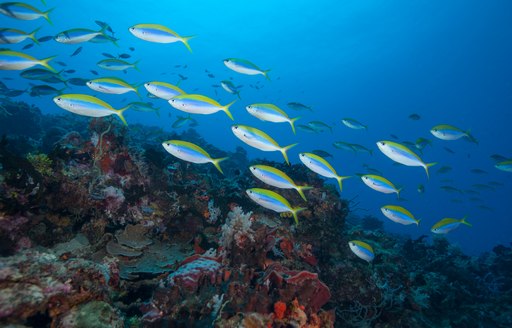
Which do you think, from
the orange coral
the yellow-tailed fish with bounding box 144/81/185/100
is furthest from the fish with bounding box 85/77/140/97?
the orange coral

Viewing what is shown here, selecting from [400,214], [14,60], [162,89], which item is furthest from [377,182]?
[14,60]

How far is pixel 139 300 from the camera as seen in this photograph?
3939mm

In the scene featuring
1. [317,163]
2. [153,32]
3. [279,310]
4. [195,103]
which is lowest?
[279,310]

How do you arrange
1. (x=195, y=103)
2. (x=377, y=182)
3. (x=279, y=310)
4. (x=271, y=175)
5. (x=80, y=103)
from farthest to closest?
(x=377, y=182) < (x=195, y=103) < (x=271, y=175) < (x=80, y=103) < (x=279, y=310)

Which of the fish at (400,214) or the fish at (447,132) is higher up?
the fish at (447,132)

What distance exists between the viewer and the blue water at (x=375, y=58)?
204 feet

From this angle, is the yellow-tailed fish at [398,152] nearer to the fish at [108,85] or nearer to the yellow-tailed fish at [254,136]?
the yellow-tailed fish at [254,136]

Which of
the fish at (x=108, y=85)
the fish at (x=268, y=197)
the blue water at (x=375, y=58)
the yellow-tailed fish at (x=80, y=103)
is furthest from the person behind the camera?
the blue water at (x=375, y=58)

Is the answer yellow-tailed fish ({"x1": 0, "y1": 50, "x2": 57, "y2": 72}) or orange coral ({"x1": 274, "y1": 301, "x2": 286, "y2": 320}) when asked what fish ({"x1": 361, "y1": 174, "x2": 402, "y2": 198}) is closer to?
orange coral ({"x1": 274, "y1": 301, "x2": 286, "y2": 320})

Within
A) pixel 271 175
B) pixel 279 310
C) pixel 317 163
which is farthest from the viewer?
pixel 317 163

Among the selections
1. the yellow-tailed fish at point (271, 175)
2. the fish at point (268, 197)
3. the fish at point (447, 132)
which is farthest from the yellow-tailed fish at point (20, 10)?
the fish at point (447, 132)

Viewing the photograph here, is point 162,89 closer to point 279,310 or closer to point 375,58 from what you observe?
point 279,310

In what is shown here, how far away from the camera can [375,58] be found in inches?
3275

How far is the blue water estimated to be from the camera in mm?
62281
